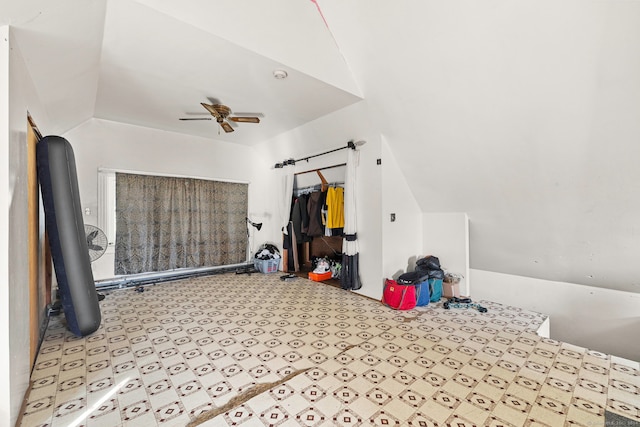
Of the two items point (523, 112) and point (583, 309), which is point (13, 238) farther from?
point (583, 309)

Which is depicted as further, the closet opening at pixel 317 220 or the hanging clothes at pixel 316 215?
the hanging clothes at pixel 316 215

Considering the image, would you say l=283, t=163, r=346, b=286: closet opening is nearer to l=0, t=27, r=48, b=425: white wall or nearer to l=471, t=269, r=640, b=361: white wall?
l=471, t=269, r=640, b=361: white wall

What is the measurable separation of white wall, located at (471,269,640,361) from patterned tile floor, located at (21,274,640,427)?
0.47 metres

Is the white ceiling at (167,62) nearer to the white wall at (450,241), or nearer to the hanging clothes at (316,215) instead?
the hanging clothes at (316,215)

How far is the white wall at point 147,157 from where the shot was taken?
3.94 m

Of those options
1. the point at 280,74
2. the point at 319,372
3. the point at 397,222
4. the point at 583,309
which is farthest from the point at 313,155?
the point at 583,309

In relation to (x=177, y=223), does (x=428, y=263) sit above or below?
below

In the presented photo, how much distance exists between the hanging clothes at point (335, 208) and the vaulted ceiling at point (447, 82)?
1196mm

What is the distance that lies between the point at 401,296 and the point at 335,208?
174cm

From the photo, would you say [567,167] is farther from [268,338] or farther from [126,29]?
[126,29]

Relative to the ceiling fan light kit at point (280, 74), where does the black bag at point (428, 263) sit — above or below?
below

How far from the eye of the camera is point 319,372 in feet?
6.59

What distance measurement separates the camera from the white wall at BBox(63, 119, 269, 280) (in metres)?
3.94

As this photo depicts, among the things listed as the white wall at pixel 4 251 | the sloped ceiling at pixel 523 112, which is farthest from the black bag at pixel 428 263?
the white wall at pixel 4 251
